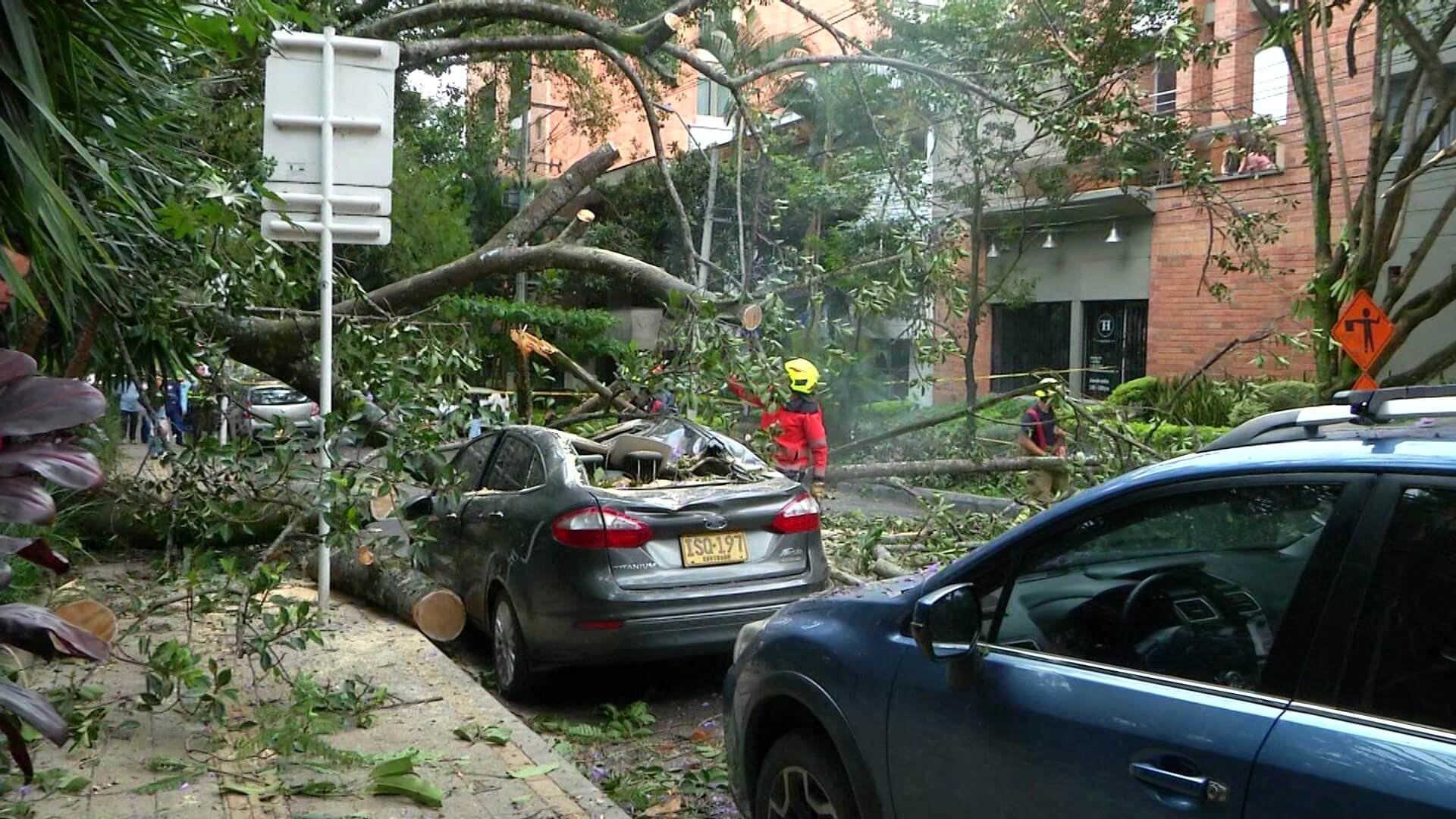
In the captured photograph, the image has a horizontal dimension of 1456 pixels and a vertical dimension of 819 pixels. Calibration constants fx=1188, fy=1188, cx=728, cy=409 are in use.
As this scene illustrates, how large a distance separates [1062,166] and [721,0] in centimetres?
867

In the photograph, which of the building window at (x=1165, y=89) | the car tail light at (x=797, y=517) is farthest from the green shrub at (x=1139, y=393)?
the car tail light at (x=797, y=517)

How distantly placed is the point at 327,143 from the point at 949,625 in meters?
4.85

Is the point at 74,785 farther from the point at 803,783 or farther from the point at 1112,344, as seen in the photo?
the point at 1112,344

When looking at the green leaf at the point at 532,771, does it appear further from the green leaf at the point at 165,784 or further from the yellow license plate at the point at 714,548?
the yellow license plate at the point at 714,548

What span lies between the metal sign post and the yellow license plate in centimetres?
195

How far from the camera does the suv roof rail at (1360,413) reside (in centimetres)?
267

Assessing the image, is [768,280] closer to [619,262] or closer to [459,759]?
[619,262]

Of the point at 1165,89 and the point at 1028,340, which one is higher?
the point at 1165,89

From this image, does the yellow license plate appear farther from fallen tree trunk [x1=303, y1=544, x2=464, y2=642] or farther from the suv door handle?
the suv door handle

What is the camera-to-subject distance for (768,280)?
861cm

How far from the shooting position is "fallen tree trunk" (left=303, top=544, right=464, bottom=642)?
7.28 m

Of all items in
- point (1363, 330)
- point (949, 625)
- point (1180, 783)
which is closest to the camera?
point (1180, 783)

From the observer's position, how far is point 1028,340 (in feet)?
81.7

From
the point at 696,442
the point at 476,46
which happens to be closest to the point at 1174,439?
the point at 696,442
